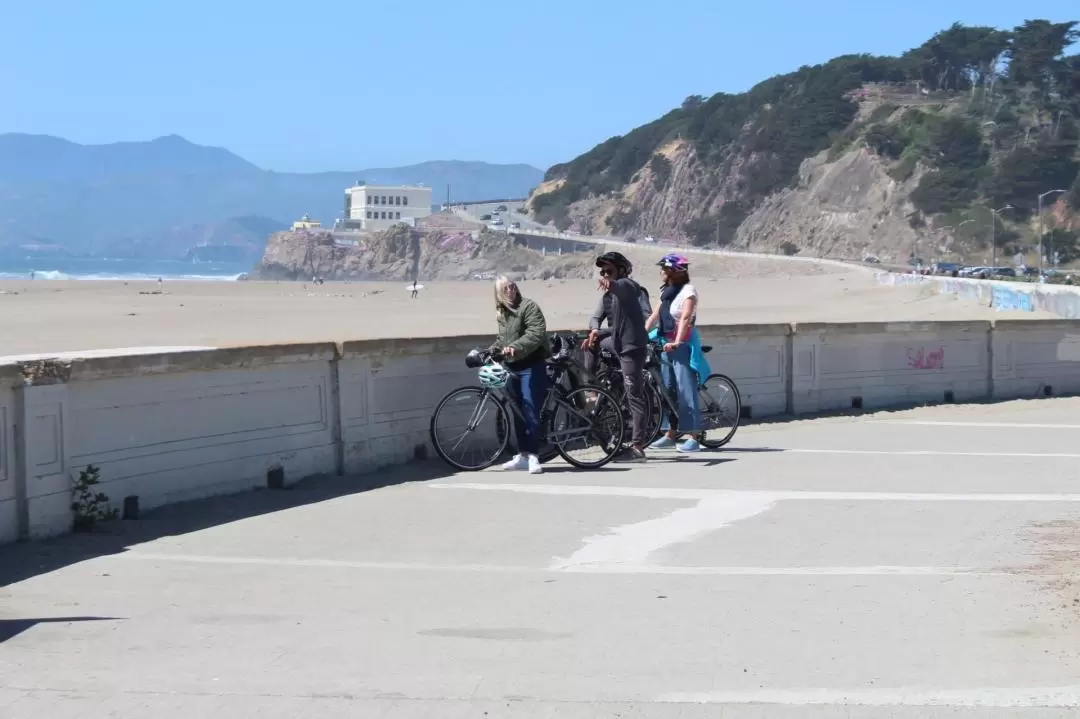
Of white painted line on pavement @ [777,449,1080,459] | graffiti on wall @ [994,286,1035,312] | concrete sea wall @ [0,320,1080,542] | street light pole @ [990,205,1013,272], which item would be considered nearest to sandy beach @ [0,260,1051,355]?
graffiti on wall @ [994,286,1035,312]

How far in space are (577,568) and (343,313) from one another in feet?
143

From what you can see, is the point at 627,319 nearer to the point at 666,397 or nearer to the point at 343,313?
the point at 666,397

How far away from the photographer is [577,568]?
797cm

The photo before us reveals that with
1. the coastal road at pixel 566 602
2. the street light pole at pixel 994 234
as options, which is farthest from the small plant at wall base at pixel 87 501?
the street light pole at pixel 994 234

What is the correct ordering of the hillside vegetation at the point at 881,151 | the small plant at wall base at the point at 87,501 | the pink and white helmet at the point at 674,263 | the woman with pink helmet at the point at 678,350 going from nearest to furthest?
the small plant at wall base at the point at 87,501 < the woman with pink helmet at the point at 678,350 < the pink and white helmet at the point at 674,263 < the hillside vegetation at the point at 881,151

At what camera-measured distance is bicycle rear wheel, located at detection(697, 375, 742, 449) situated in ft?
43.4

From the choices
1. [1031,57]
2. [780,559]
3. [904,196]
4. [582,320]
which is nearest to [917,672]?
[780,559]

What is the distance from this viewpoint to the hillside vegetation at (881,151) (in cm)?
11619

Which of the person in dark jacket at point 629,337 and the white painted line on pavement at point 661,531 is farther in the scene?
the person in dark jacket at point 629,337

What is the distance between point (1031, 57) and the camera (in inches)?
5517

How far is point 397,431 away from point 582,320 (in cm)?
3266

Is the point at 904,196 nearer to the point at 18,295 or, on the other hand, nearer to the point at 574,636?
the point at 18,295

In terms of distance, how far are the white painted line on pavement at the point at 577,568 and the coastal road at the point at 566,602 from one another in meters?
0.03

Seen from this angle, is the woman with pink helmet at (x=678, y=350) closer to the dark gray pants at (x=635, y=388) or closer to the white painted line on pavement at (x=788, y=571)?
the dark gray pants at (x=635, y=388)
